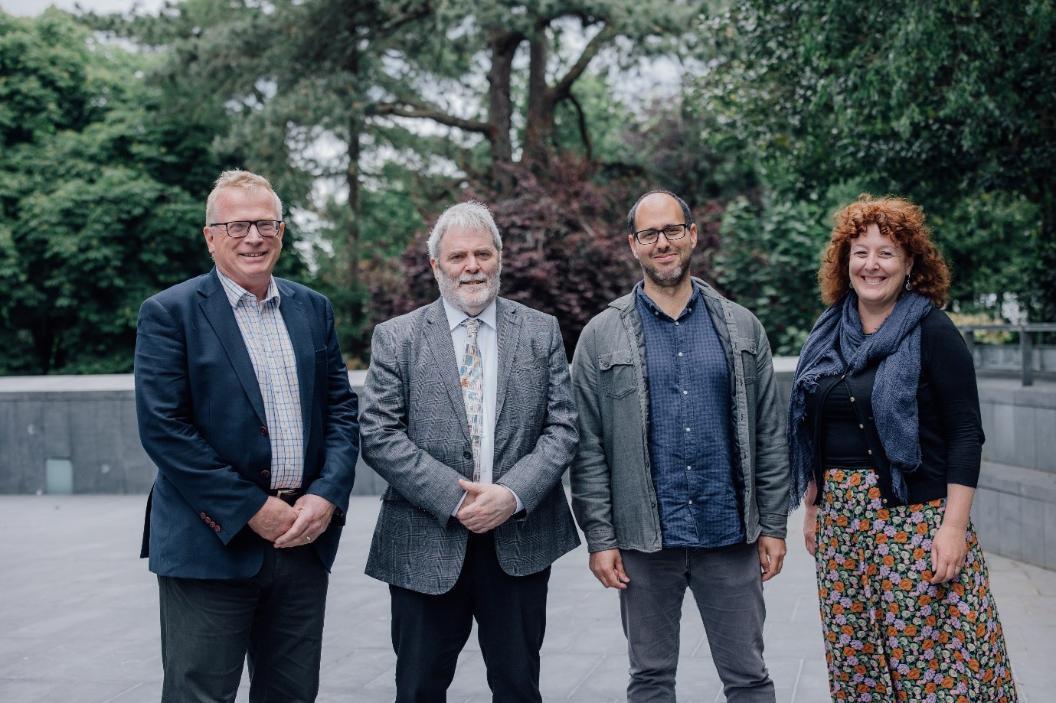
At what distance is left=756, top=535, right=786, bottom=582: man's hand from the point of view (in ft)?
11.1

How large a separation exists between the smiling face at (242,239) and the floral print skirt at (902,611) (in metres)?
2.03

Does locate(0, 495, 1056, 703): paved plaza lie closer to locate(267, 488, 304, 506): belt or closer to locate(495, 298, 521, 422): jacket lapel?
locate(267, 488, 304, 506): belt

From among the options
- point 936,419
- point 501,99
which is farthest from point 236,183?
point 501,99

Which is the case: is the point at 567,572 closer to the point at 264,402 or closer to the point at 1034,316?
the point at 264,402

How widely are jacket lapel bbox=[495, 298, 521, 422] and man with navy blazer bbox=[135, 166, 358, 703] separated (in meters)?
0.55

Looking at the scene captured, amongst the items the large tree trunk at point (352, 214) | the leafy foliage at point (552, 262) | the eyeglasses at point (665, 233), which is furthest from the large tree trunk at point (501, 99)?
the eyeglasses at point (665, 233)

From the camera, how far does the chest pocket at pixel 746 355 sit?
11.2ft

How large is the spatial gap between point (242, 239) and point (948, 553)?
2454mm

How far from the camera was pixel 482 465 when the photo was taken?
130 inches

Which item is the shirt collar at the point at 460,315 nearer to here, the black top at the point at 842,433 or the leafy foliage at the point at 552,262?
the black top at the point at 842,433

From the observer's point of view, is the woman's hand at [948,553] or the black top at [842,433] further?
the black top at [842,433]

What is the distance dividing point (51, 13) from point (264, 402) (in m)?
22.5

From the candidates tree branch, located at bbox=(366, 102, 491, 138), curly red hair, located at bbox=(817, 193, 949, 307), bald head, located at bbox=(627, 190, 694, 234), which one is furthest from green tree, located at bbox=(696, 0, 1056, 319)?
tree branch, located at bbox=(366, 102, 491, 138)

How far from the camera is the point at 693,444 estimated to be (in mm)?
3355
